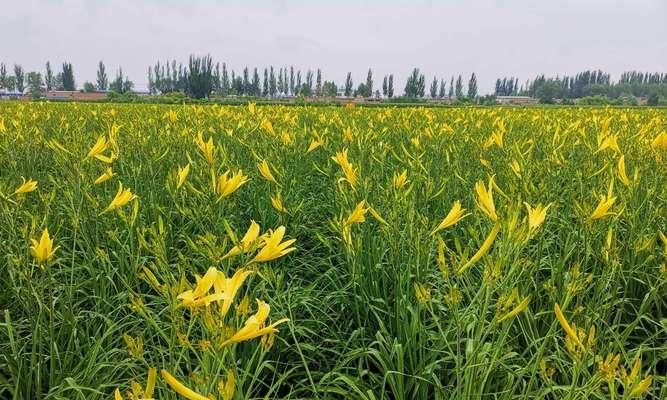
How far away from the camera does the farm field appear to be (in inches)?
34.5

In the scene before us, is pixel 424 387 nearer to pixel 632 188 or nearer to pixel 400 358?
pixel 400 358

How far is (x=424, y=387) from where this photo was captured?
129cm

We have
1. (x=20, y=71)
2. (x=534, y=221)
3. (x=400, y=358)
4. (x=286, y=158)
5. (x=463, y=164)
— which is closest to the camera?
(x=534, y=221)

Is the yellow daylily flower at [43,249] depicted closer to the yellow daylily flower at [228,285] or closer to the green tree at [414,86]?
the yellow daylily flower at [228,285]

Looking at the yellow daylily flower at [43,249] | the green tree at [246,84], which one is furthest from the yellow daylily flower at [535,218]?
the green tree at [246,84]

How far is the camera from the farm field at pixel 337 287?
2.87ft

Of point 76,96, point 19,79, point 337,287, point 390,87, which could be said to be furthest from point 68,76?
point 337,287

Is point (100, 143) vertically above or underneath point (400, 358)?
above

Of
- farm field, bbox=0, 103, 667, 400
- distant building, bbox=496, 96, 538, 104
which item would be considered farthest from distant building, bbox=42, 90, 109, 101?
distant building, bbox=496, 96, 538, 104

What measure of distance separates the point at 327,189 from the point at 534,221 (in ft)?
6.75

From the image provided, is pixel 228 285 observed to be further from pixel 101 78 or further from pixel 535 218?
pixel 101 78

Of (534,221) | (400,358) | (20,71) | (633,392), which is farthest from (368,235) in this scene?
(20,71)

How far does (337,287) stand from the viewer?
1.91 metres

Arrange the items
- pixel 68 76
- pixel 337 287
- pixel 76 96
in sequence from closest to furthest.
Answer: pixel 337 287, pixel 76 96, pixel 68 76
